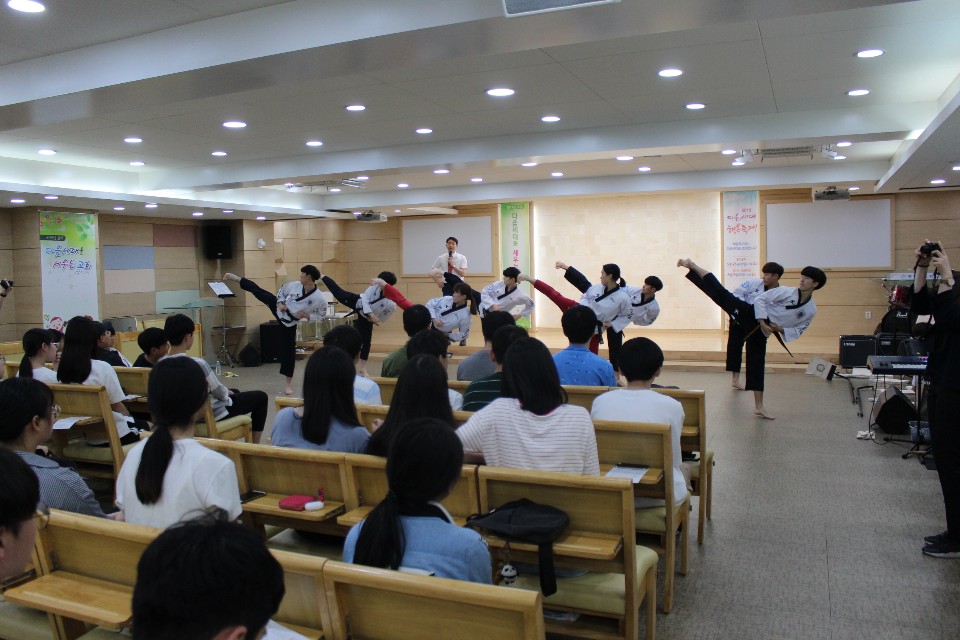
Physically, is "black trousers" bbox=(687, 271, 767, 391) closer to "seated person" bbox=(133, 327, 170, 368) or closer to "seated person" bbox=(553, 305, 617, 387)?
"seated person" bbox=(553, 305, 617, 387)

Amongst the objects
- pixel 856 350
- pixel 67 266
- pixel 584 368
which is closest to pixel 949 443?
pixel 584 368

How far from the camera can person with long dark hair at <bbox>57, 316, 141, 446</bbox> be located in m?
4.98

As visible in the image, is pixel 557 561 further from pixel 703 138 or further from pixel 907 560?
pixel 703 138

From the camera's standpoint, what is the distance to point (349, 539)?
2.14 meters

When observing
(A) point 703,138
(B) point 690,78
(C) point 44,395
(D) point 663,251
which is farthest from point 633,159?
(C) point 44,395

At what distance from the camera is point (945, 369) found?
13.0ft

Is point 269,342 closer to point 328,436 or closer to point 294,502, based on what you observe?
point 328,436

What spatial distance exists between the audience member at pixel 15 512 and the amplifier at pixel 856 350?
9958 millimetres

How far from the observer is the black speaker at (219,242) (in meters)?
14.5

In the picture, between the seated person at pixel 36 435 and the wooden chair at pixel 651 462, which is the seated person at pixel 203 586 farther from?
the wooden chair at pixel 651 462

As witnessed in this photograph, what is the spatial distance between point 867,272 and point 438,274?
8.71 meters

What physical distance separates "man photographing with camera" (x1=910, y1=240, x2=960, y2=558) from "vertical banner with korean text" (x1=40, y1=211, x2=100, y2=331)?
10.8m

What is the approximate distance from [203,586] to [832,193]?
12.8 metres

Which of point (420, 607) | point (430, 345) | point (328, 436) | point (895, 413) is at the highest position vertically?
point (430, 345)
